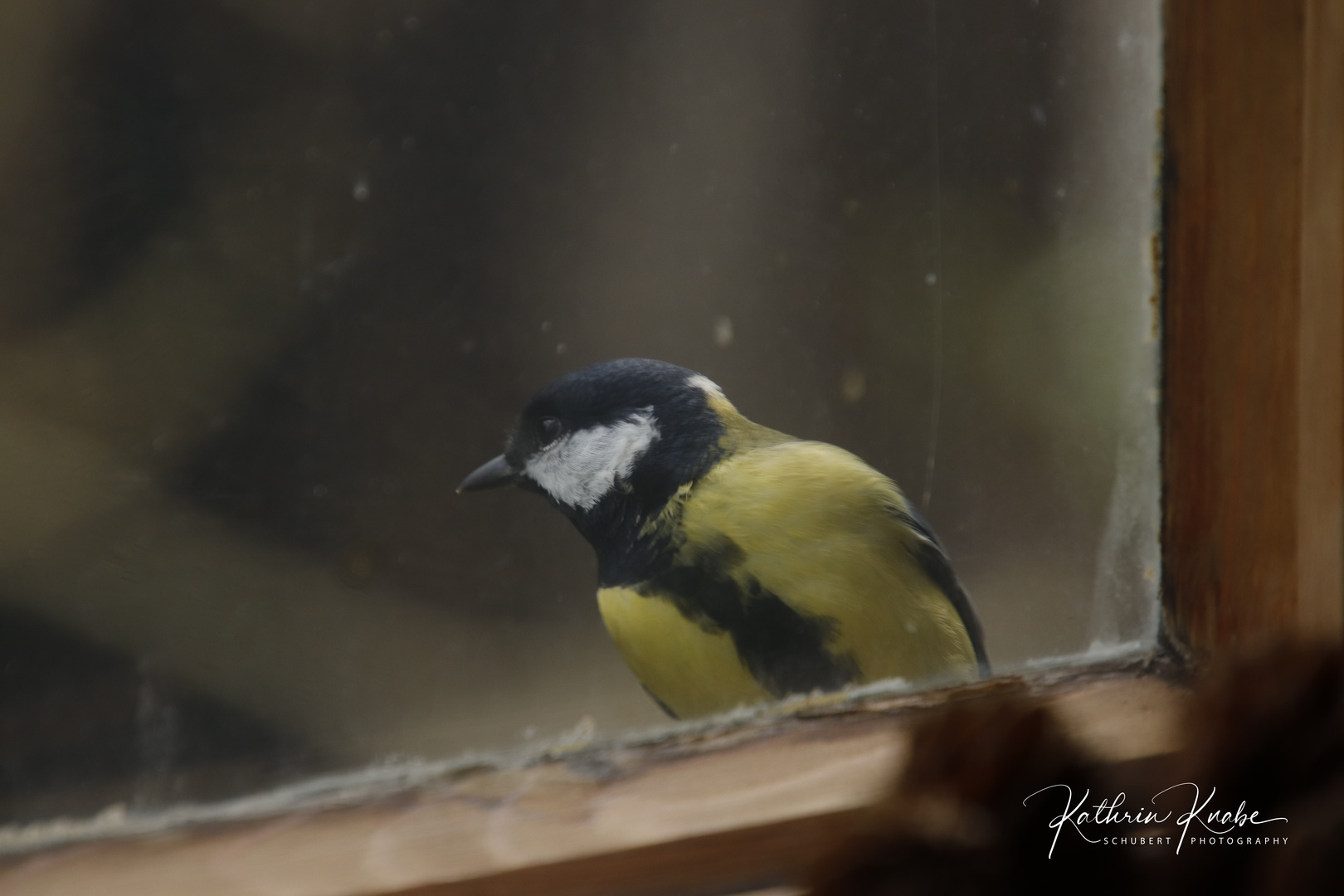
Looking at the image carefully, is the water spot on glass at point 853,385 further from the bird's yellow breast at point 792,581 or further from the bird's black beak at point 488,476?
the bird's black beak at point 488,476

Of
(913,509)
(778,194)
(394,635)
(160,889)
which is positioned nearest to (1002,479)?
(913,509)

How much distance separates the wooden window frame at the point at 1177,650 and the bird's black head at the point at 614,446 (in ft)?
0.44

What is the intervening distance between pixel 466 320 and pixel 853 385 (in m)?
0.20

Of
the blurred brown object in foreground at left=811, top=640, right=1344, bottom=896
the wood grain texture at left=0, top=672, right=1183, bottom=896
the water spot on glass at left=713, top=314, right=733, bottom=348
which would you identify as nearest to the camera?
the blurred brown object in foreground at left=811, top=640, right=1344, bottom=896

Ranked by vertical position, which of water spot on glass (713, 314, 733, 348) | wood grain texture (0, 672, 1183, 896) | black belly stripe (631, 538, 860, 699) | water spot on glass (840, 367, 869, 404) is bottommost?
wood grain texture (0, 672, 1183, 896)

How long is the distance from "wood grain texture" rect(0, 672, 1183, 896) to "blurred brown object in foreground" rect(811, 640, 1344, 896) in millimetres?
175

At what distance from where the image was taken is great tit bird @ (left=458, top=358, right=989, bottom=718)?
1.60 feet

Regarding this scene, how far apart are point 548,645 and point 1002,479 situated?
0.85 ft

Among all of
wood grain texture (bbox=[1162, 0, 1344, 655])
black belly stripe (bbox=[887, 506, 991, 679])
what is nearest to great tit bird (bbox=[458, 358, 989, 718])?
black belly stripe (bbox=[887, 506, 991, 679])

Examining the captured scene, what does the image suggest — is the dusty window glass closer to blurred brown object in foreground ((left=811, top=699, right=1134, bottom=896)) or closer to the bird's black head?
the bird's black head

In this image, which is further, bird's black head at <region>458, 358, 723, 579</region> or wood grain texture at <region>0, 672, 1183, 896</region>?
bird's black head at <region>458, 358, 723, 579</region>

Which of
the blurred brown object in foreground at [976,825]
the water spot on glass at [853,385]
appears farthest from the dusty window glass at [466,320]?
the blurred brown object in foreground at [976,825]

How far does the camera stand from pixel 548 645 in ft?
1.53

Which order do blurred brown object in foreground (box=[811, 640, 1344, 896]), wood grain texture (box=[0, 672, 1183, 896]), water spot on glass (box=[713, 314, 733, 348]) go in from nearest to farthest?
blurred brown object in foreground (box=[811, 640, 1344, 896]) → wood grain texture (box=[0, 672, 1183, 896]) → water spot on glass (box=[713, 314, 733, 348])
